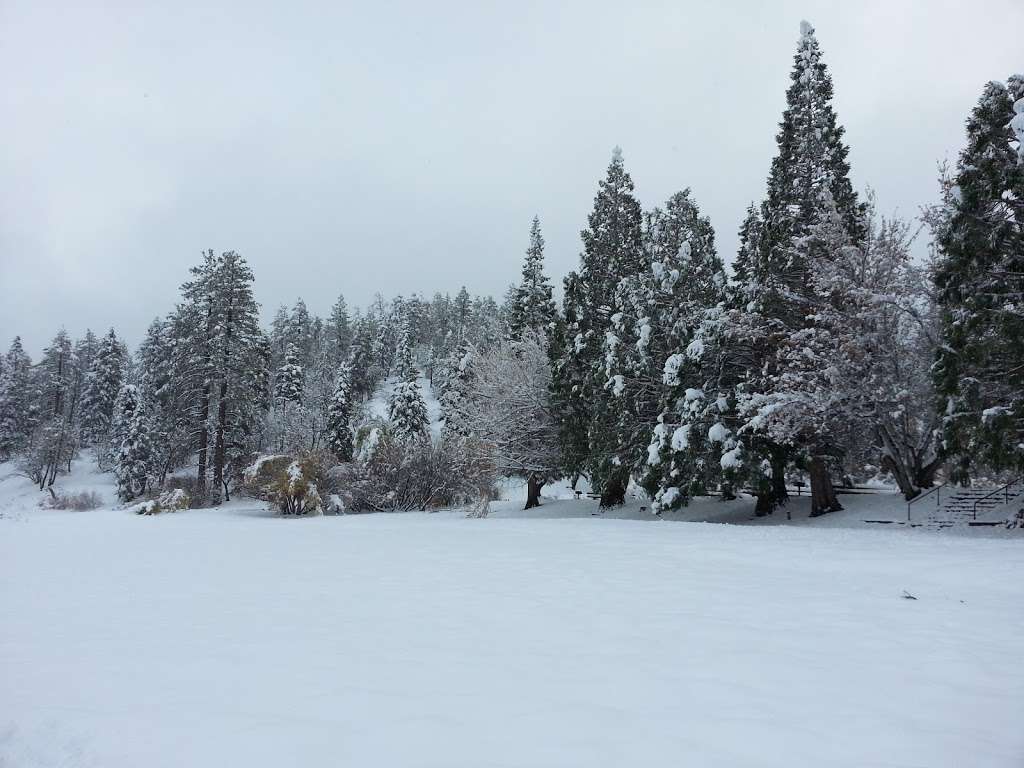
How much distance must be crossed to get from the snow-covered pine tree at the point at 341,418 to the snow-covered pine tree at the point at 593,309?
2743 centimetres

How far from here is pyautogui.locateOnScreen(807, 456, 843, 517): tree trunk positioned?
20703mm

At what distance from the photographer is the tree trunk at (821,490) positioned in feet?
67.9

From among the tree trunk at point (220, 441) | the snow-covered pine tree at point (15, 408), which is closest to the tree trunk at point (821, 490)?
the tree trunk at point (220, 441)

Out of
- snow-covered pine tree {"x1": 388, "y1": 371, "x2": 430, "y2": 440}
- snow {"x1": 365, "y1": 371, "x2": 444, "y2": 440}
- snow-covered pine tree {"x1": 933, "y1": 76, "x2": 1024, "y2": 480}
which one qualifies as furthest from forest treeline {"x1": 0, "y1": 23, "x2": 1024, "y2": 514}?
snow {"x1": 365, "y1": 371, "x2": 444, "y2": 440}

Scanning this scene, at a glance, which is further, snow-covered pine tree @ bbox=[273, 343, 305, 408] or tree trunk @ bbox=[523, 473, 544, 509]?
snow-covered pine tree @ bbox=[273, 343, 305, 408]

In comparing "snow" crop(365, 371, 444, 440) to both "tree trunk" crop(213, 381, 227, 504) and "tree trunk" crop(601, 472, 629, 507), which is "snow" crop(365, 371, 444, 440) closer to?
"tree trunk" crop(213, 381, 227, 504)

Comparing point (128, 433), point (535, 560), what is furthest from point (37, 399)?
point (535, 560)

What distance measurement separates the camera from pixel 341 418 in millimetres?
53281

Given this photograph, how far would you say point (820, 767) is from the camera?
335 cm

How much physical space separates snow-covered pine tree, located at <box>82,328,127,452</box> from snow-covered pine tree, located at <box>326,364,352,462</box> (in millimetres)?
28707

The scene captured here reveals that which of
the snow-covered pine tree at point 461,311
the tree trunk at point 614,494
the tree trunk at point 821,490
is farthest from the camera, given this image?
the snow-covered pine tree at point 461,311

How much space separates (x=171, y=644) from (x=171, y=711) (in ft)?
5.82

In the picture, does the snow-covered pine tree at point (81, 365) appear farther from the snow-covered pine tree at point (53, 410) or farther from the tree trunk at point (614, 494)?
the tree trunk at point (614, 494)

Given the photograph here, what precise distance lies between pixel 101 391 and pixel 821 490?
7098cm
